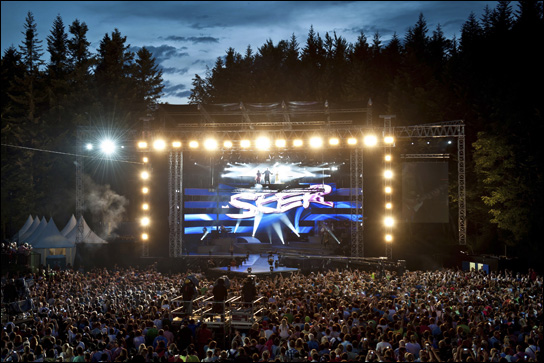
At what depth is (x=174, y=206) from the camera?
1113 inches

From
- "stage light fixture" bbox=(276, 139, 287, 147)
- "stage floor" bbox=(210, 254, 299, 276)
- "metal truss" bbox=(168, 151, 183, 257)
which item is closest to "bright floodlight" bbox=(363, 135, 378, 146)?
"stage light fixture" bbox=(276, 139, 287, 147)

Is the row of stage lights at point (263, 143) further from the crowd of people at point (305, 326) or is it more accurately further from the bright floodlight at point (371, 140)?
the crowd of people at point (305, 326)

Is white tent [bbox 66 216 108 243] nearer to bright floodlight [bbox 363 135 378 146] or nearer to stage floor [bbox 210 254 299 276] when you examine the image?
stage floor [bbox 210 254 299 276]

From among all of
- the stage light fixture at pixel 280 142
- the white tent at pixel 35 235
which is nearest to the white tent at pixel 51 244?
the white tent at pixel 35 235

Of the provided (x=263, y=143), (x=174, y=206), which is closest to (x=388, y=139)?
(x=263, y=143)

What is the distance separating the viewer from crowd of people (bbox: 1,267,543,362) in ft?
Result: 30.9

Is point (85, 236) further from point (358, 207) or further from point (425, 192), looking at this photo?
point (425, 192)

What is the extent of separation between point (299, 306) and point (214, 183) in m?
19.8

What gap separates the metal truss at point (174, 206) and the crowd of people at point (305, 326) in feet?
31.0

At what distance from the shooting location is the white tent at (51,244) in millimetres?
28891

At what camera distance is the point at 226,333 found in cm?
1361

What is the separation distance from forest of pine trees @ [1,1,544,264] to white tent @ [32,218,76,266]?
8.25m

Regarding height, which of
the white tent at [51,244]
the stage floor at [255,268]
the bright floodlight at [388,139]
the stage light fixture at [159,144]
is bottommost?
the stage floor at [255,268]

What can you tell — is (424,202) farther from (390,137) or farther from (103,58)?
(103,58)
